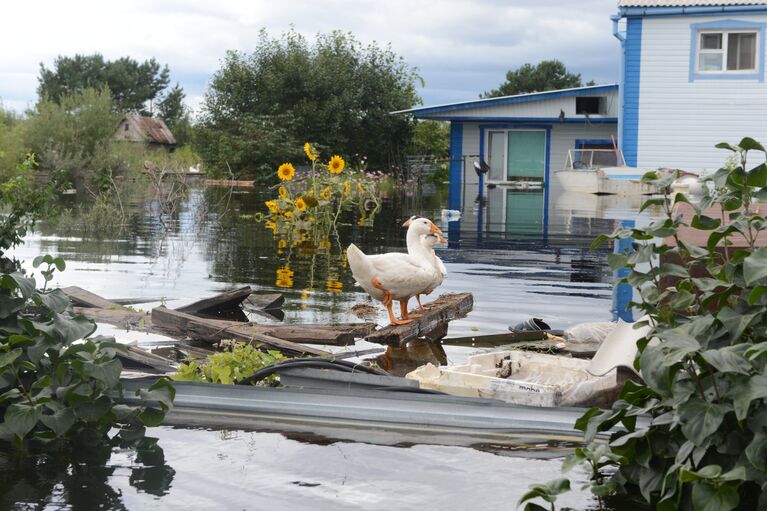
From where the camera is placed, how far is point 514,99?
36.4 metres

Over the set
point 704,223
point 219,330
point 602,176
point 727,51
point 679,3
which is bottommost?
point 219,330

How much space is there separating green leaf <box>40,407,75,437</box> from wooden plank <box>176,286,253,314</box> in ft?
13.8

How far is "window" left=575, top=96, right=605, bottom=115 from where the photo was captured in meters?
36.0

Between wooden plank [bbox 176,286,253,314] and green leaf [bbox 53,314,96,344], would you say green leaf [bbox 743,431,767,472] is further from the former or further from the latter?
wooden plank [bbox 176,286,253,314]

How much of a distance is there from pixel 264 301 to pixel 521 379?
379 cm

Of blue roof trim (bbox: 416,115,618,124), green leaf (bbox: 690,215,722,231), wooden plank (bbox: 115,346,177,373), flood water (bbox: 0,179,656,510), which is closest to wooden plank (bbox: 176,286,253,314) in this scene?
flood water (bbox: 0,179,656,510)

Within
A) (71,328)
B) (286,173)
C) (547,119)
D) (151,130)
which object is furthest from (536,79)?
(71,328)

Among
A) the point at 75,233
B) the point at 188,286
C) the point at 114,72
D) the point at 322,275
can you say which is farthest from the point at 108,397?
the point at 114,72

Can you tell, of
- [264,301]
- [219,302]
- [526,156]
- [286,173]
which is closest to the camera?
[219,302]

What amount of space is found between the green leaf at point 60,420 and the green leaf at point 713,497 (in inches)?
112

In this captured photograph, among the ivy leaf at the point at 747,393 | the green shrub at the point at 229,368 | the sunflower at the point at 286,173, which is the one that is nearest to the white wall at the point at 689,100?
the sunflower at the point at 286,173

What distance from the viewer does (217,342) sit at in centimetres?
778

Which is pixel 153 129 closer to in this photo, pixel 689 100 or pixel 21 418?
pixel 689 100

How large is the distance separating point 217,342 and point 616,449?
423cm
